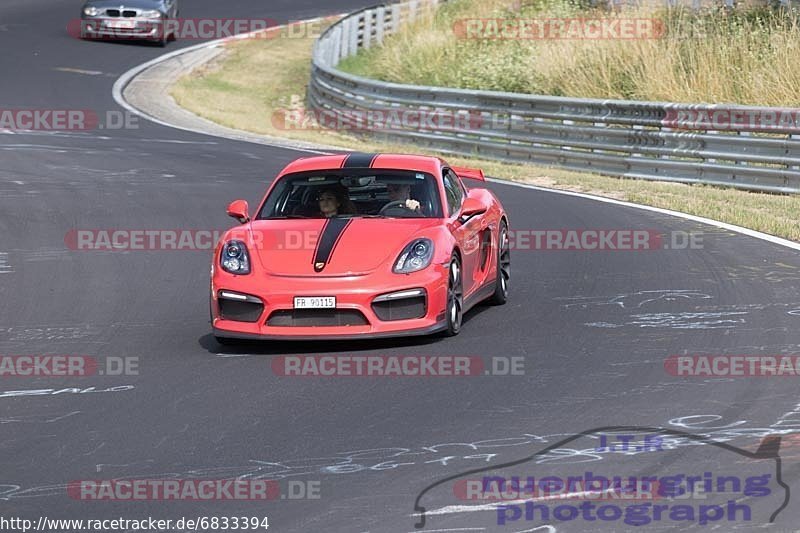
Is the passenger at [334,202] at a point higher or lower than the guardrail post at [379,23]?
higher

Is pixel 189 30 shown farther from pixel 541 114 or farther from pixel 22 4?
pixel 541 114

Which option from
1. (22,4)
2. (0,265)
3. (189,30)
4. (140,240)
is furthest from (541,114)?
(22,4)

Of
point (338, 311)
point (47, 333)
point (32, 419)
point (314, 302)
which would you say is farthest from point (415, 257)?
point (32, 419)

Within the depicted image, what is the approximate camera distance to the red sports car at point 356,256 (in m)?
9.66

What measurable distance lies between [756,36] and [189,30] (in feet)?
68.5

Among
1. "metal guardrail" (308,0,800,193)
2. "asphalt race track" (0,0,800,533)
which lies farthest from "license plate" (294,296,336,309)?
"metal guardrail" (308,0,800,193)

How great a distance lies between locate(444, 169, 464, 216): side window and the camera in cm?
1105

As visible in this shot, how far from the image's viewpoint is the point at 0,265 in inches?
528

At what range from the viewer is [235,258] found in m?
10.1
